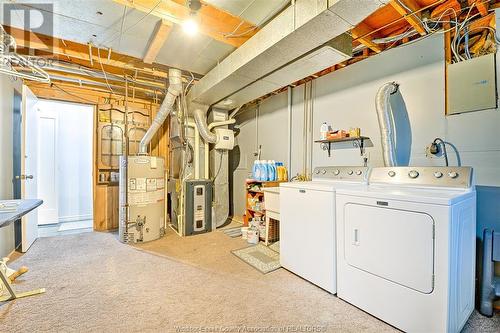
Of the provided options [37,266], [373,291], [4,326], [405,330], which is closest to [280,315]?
[373,291]

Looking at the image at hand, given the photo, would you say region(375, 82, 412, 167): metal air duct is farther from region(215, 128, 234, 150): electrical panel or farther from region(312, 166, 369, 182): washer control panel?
region(215, 128, 234, 150): electrical panel

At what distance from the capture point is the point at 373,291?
1.70 metres

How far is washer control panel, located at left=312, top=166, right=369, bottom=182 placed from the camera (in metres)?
2.46

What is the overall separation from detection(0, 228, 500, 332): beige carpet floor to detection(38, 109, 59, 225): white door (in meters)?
1.94

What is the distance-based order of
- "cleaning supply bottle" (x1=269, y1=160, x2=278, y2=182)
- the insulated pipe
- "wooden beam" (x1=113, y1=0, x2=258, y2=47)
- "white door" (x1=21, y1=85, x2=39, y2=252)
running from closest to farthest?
1. "wooden beam" (x1=113, y1=0, x2=258, y2=47)
2. the insulated pipe
3. "white door" (x1=21, y1=85, x2=39, y2=252)
4. "cleaning supply bottle" (x1=269, y1=160, x2=278, y2=182)

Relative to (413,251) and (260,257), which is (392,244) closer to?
(413,251)

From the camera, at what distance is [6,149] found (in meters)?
2.74

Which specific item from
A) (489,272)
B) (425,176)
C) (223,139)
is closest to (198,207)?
(223,139)

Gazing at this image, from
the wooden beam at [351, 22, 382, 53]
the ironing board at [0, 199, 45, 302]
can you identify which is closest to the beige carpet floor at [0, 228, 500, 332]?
the ironing board at [0, 199, 45, 302]

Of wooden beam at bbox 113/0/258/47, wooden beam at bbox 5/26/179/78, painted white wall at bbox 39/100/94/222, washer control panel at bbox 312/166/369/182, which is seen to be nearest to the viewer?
wooden beam at bbox 113/0/258/47

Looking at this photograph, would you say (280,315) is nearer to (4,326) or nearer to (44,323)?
(44,323)

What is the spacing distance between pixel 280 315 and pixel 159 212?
2527mm

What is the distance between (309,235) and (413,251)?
87cm

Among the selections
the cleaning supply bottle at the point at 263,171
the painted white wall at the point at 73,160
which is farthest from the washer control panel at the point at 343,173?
the painted white wall at the point at 73,160
